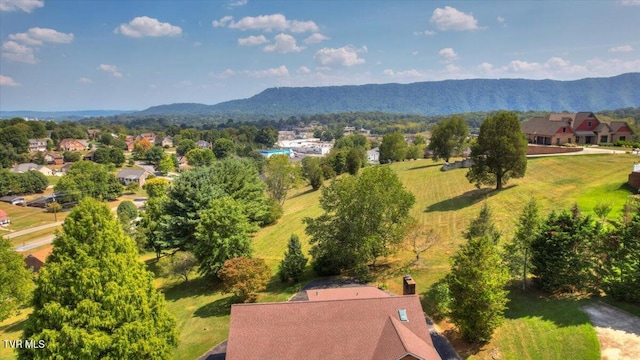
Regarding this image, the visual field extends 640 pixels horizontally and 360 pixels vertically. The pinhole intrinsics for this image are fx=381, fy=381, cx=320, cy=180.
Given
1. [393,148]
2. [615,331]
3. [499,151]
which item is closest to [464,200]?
[499,151]

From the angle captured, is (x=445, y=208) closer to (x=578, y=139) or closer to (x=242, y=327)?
(x=242, y=327)

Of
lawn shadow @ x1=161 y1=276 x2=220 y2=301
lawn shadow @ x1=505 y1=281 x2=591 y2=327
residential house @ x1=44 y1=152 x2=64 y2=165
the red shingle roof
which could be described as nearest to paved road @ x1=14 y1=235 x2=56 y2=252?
lawn shadow @ x1=161 y1=276 x2=220 y2=301

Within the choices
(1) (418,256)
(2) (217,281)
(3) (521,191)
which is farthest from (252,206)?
(3) (521,191)

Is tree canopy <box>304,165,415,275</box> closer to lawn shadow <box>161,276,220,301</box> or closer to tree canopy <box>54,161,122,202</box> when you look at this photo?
lawn shadow <box>161,276,220,301</box>

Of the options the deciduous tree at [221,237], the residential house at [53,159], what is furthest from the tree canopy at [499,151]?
the residential house at [53,159]

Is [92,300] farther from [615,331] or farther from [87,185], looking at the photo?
[87,185]

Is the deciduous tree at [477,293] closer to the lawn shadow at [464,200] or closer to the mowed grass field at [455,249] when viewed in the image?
the mowed grass field at [455,249]
